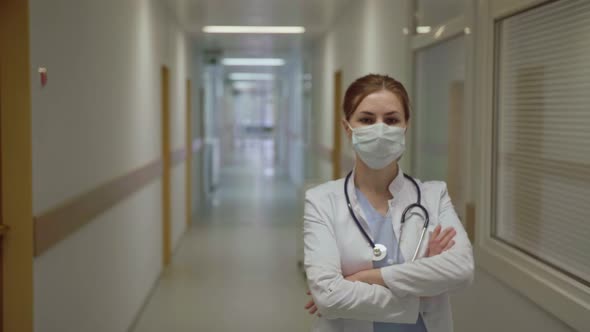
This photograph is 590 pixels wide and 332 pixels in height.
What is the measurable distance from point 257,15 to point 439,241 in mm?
6617

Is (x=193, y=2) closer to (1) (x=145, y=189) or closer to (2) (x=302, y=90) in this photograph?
(1) (x=145, y=189)

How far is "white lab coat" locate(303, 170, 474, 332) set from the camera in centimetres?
170

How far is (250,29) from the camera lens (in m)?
9.33

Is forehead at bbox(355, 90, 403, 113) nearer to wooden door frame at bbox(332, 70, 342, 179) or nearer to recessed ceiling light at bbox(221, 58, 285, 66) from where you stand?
wooden door frame at bbox(332, 70, 342, 179)

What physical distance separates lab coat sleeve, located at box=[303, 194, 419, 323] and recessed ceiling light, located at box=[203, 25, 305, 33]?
25.2 feet

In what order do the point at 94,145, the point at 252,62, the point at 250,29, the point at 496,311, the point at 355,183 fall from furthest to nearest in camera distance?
1. the point at 252,62
2. the point at 250,29
3. the point at 94,145
4. the point at 496,311
5. the point at 355,183

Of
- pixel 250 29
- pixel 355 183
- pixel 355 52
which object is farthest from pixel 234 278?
pixel 355 183

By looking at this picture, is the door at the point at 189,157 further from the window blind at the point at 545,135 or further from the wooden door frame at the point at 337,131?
the window blind at the point at 545,135

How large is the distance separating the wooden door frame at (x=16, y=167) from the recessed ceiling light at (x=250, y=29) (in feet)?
21.3

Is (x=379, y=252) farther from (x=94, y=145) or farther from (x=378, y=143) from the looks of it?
(x=94, y=145)

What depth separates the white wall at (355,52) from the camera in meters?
5.09

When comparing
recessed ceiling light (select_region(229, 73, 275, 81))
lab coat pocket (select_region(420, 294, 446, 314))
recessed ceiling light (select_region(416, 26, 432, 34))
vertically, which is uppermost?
recessed ceiling light (select_region(229, 73, 275, 81))

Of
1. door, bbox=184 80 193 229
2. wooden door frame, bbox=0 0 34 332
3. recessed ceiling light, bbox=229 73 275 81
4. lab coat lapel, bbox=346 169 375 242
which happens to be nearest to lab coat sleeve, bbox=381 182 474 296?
lab coat lapel, bbox=346 169 375 242

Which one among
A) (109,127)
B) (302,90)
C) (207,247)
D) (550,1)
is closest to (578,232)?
(550,1)
